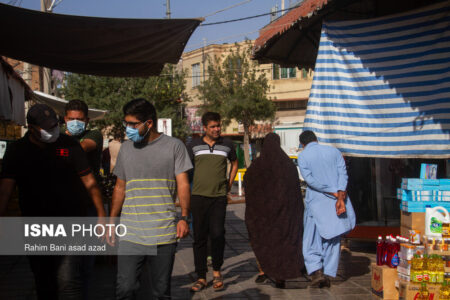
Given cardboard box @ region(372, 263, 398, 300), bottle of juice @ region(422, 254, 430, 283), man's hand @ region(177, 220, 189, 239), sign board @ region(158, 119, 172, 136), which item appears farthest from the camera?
sign board @ region(158, 119, 172, 136)

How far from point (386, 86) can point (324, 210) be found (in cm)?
168

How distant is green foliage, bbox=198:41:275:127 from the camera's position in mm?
35188

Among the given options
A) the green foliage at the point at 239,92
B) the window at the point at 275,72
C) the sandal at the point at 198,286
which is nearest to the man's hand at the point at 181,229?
the sandal at the point at 198,286

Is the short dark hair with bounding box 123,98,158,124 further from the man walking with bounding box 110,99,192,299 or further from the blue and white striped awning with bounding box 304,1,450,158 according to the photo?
the blue and white striped awning with bounding box 304,1,450,158

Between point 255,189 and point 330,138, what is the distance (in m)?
1.14

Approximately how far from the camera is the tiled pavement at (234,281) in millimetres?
6055

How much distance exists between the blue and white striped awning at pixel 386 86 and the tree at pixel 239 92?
92.3ft

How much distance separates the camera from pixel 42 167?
3936 millimetres

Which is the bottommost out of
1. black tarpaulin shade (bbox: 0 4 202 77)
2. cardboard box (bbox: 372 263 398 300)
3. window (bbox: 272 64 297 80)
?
cardboard box (bbox: 372 263 398 300)

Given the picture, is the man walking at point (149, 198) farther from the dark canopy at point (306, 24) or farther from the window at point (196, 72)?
the window at point (196, 72)

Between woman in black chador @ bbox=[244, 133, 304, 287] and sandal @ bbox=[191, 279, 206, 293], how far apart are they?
0.76 m

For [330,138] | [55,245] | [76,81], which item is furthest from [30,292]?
[76,81]

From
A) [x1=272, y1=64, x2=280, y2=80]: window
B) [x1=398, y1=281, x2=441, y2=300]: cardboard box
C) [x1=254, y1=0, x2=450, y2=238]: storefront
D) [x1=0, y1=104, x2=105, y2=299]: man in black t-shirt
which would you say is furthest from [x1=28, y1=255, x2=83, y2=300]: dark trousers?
[x1=272, y1=64, x2=280, y2=80]: window

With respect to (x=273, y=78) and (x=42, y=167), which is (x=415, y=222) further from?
(x=273, y=78)
